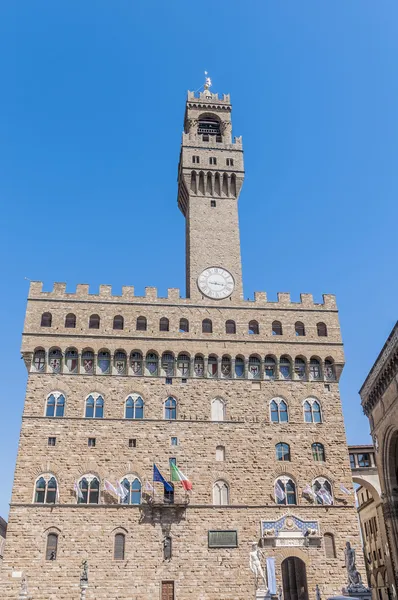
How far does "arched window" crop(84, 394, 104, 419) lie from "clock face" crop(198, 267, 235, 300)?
1075 cm

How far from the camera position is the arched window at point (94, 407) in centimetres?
3669

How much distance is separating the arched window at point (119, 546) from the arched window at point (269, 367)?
46.2 ft

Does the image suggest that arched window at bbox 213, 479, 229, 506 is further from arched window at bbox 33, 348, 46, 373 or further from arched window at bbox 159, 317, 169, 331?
arched window at bbox 33, 348, 46, 373

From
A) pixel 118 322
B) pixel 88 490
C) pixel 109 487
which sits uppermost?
pixel 118 322

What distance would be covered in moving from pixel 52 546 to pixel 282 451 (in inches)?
599

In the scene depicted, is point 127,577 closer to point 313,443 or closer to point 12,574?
point 12,574

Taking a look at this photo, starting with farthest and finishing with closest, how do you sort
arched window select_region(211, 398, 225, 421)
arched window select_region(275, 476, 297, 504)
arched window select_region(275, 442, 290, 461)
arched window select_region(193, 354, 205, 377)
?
1. arched window select_region(193, 354, 205, 377)
2. arched window select_region(211, 398, 225, 421)
3. arched window select_region(275, 442, 290, 461)
4. arched window select_region(275, 476, 297, 504)

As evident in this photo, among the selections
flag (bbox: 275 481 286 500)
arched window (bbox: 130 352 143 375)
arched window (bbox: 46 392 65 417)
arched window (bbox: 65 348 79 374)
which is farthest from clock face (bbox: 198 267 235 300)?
flag (bbox: 275 481 286 500)

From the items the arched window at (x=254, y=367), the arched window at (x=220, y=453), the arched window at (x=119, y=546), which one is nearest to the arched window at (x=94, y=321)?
the arched window at (x=254, y=367)

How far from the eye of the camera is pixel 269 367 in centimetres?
3975

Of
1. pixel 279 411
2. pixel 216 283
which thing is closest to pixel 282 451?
pixel 279 411

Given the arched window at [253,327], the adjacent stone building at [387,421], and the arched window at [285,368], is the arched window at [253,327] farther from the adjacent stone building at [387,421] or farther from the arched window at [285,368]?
the adjacent stone building at [387,421]

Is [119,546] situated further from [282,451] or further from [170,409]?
[282,451]

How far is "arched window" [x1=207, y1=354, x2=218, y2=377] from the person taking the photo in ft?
128
